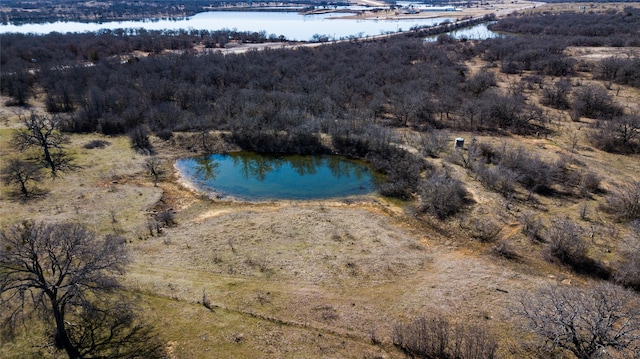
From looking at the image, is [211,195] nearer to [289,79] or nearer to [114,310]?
[114,310]

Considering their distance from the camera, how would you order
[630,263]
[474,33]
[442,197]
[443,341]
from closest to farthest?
[443,341] < [630,263] < [442,197] < [474,33]

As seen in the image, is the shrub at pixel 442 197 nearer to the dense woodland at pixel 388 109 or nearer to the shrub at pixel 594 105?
the dense woodland at pixel 388 109

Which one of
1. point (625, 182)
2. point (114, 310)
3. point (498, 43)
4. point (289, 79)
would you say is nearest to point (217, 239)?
point (114, 310)

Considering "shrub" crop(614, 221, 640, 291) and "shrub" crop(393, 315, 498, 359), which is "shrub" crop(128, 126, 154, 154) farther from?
"shrub" crop(614, 221, 640, 291)

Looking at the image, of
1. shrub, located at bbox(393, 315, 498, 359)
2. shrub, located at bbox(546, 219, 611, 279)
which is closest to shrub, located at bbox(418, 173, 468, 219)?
shrub, located at bbox(546, 219, 611, 279)

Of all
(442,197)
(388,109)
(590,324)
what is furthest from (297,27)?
(590,324)

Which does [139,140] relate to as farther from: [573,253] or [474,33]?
[474,33]
